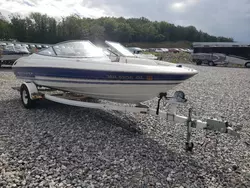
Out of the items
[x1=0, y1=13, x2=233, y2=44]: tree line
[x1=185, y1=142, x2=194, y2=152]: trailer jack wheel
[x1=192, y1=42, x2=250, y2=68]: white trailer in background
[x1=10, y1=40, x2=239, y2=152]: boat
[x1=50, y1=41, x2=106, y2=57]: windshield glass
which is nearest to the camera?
[x1=185, y1=142, x2=194, y2=152]: trailer jack wheel

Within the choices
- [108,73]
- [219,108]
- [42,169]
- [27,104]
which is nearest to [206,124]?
[108,73]

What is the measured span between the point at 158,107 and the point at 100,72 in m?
1.37

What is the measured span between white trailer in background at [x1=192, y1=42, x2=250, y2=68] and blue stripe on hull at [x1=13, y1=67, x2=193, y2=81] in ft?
88.3

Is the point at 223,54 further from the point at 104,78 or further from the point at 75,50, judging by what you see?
the point at 104,78

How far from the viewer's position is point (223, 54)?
28.8 m

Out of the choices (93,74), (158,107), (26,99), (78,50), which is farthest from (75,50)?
(158,107)

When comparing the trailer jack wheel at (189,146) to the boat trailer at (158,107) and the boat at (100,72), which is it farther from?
the boat at (100,72)

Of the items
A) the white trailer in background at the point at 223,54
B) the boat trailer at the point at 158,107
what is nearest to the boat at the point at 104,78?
the boat trailer at the point at 158,107

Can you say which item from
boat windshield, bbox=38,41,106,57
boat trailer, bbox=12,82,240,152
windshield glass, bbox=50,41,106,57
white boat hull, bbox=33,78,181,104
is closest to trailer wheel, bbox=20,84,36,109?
boat trailer, bbox=12,82,240,152

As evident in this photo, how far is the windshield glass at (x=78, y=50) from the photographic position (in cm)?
561

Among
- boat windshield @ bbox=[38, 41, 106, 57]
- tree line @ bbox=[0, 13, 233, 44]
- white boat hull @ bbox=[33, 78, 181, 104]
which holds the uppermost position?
tree line @ bbox=[0, 13, 233, 44]

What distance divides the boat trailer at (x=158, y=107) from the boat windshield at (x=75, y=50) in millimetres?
990

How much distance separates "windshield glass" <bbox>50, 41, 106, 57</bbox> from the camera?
561 cm

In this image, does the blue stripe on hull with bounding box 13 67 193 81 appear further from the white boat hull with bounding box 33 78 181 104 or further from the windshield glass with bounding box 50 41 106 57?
the windshield glass with bounding box 50 41 106 57
